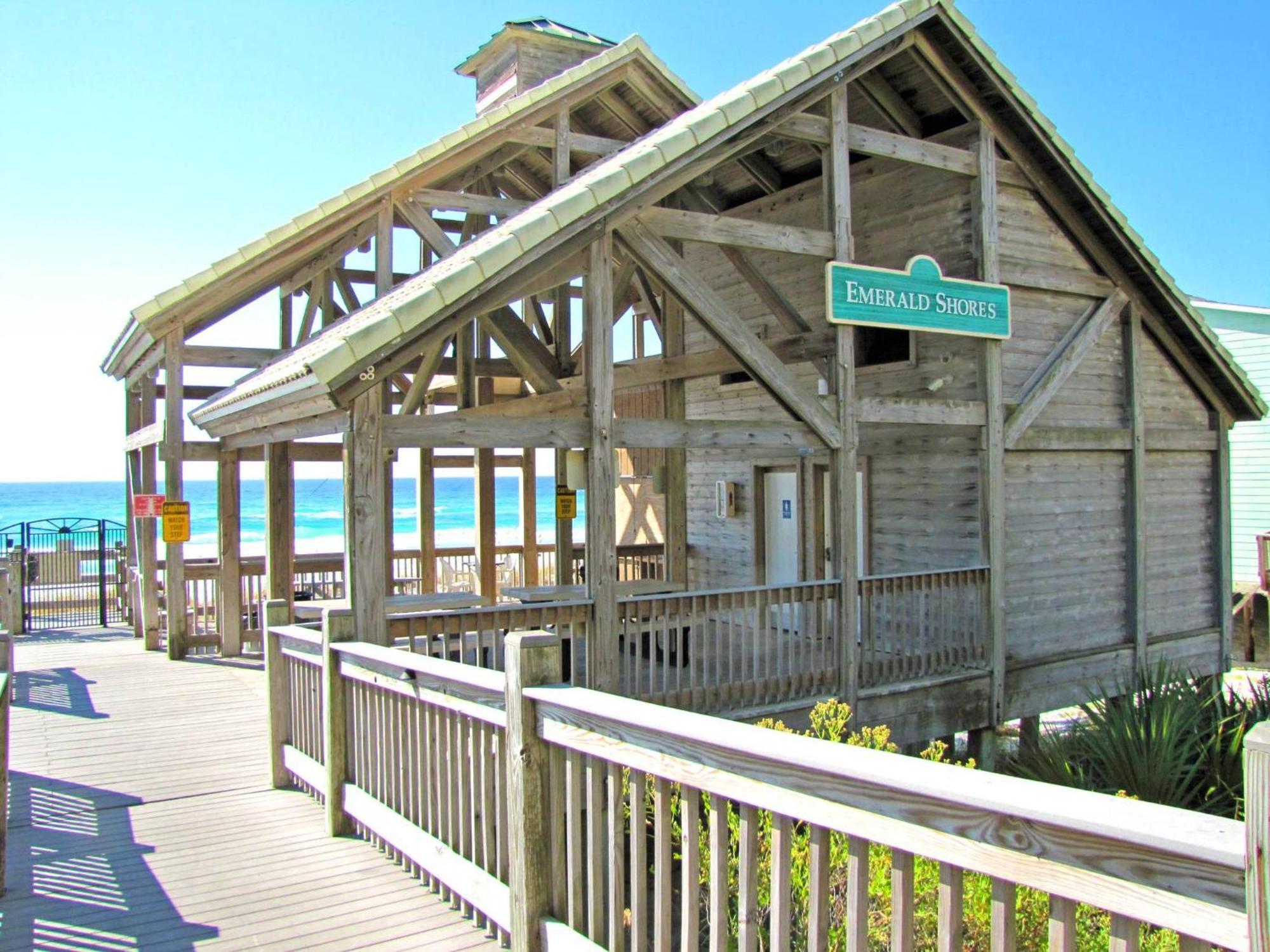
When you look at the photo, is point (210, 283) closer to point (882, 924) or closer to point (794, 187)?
point (794, 187)

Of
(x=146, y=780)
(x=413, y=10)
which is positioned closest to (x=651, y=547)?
(x=146, y=780)

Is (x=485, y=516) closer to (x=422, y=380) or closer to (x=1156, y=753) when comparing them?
(x=422, y=380)

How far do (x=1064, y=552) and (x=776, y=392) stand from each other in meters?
4.91

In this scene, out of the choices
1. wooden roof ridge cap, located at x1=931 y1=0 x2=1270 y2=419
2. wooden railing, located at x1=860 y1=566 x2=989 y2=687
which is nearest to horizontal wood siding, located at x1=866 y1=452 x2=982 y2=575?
wooden railing, located at x1=860 y1=566 x2=989 y2=687

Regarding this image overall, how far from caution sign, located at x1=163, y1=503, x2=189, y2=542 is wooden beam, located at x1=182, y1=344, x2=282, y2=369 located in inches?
69.5

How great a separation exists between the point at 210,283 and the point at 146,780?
6.48 meters

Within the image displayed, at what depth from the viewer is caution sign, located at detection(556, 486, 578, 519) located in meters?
13.3

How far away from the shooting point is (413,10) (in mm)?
21391

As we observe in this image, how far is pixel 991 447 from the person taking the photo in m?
10.2

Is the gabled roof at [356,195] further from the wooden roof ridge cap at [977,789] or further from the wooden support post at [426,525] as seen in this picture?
the wooden roof ridge cap at [977,789]

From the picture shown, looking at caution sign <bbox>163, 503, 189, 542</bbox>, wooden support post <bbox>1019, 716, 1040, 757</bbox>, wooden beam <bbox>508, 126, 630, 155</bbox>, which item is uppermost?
wooden beam <bbox>508, 126, 630, 155</bbox>

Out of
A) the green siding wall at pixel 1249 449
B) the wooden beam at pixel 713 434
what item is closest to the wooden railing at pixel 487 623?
the wooden beam at pixel 713 434

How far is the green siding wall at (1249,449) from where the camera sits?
24.8 meters

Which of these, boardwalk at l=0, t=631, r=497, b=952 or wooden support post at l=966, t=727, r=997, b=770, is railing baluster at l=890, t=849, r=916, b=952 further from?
wooden support post at l=966, t=727, r=997, b=770
